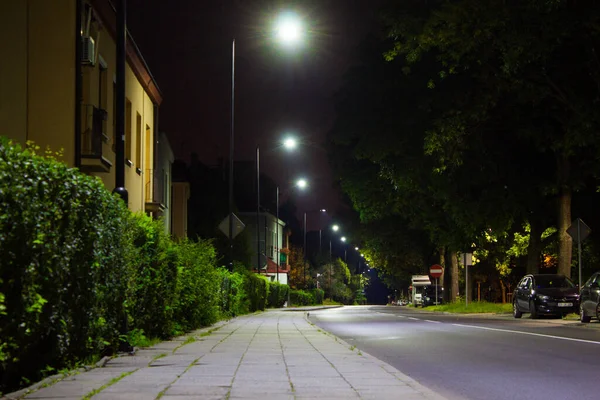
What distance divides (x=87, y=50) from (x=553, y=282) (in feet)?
59.1

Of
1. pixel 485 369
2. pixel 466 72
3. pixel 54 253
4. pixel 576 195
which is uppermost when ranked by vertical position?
pixel 466 72

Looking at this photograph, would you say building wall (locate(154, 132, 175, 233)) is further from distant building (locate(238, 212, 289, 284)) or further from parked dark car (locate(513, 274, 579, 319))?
distant building (locate(238, 212, 289, 284))

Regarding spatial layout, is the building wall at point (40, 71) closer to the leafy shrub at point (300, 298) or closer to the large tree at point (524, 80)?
the large tree at point (524, 80)

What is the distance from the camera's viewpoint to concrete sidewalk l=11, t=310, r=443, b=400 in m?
8.10

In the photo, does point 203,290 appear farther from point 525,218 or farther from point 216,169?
point 216,169

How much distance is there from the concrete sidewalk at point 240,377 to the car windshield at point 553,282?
57.3ft

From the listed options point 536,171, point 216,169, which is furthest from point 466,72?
point 216,169

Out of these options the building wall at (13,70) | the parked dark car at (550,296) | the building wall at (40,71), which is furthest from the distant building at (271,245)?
the building wall at (13,70)

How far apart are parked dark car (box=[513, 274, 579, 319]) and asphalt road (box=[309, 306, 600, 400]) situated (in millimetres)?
8419

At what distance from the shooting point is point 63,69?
70.2 ft

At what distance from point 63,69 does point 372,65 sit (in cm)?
2046

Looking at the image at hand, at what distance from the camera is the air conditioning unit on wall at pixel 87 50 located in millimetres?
21828

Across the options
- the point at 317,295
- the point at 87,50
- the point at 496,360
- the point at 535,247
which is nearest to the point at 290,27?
the point at 87,50

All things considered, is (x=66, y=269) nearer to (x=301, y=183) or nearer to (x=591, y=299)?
(x=591, y=299)
